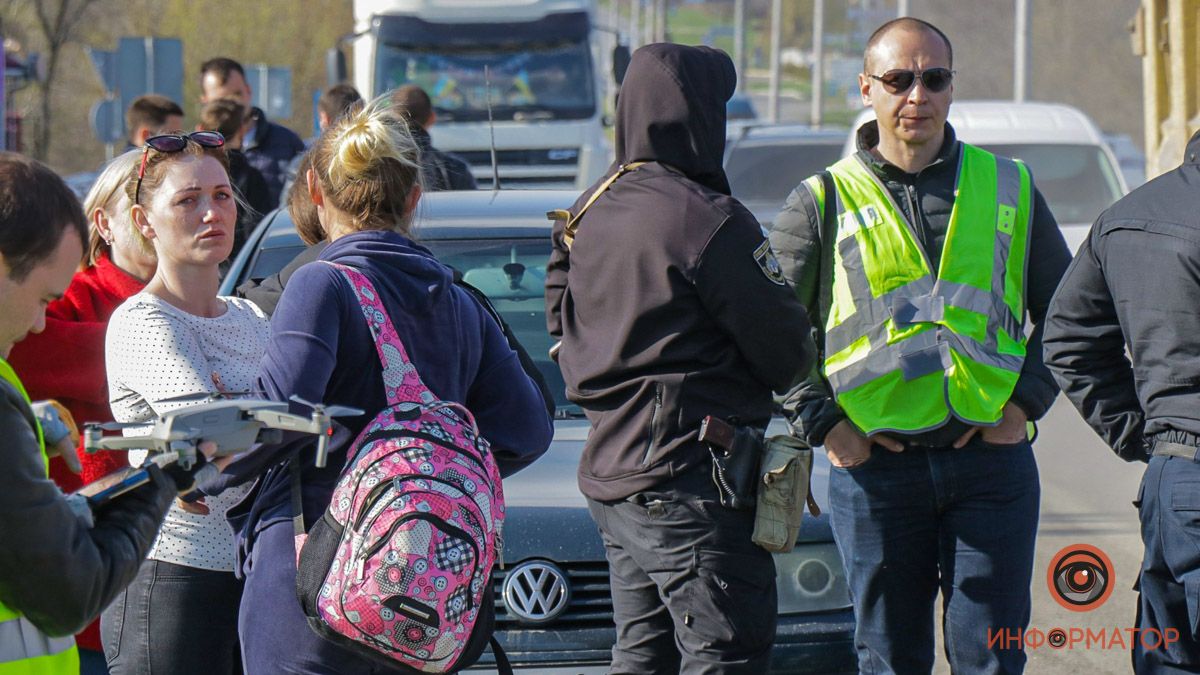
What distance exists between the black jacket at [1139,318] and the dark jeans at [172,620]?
2.02m

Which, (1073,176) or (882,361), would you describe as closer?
(882,361)

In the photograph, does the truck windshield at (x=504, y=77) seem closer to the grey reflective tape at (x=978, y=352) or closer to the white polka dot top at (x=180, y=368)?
the grey reflective tape at (x=978, y=352)

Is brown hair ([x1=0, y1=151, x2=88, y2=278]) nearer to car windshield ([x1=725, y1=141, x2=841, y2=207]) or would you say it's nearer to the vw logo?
the vw logo

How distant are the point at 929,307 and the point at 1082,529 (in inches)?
164

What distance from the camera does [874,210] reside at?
3.92 m

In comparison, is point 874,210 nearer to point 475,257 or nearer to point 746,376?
point 746,376

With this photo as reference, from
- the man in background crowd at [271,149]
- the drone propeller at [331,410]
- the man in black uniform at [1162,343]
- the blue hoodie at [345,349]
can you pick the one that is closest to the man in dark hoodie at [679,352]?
the blue hoodie at [345,349]

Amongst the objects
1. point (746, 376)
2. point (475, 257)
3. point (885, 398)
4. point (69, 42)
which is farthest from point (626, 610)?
point (69, 42)

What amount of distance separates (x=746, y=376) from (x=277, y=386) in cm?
109

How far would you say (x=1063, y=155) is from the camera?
488 inches

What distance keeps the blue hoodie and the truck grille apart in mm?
1013

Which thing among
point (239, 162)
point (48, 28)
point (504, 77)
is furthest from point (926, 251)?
point (48, 28)

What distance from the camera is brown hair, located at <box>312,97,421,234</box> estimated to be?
3023 millimetres

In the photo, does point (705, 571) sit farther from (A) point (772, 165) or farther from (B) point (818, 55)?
(B) point (818, 55)
